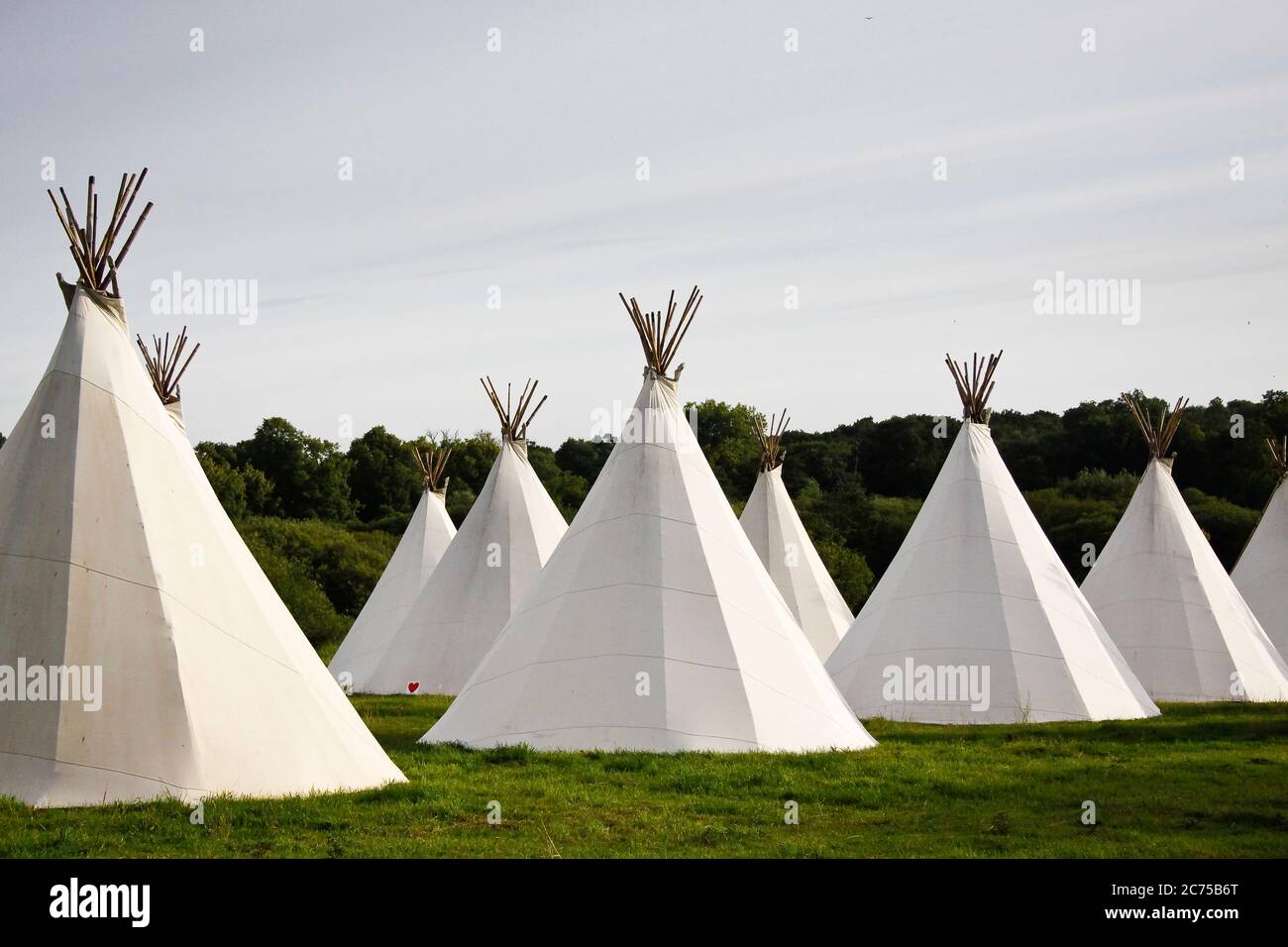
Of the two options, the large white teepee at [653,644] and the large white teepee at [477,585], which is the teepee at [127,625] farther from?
the large white teepee at [477,585]

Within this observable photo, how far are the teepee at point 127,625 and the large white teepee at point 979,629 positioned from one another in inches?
332

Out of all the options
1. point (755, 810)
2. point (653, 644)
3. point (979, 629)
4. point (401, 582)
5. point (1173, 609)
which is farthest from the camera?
point (401, 582)

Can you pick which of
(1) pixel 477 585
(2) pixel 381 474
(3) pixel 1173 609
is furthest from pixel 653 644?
(2) pixel 381 474

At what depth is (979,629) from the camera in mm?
16297

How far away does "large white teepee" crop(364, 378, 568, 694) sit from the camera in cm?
2122

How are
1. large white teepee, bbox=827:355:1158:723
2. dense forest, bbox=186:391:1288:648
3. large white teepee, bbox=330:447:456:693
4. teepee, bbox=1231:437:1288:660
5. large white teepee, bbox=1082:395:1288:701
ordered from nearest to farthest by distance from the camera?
large white teepee, bbox=827:355:1158:723 → large white teepee, bbox=1082:395:1288:701 → large white teepee, bbox=330:447:456:693 → teepee, bbox=1231:437:1288:660 → dense forest, bbox=186:391:1288:648

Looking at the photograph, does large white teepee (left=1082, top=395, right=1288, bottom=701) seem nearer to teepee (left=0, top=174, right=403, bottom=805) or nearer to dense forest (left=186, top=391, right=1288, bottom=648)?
dense forest (left=186, top=391, right=1288, bottom=648)

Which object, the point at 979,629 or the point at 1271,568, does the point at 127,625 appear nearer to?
the point at 979,629

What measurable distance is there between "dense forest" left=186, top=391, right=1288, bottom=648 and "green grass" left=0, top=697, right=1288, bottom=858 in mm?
22074

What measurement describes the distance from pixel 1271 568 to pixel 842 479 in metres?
24.0

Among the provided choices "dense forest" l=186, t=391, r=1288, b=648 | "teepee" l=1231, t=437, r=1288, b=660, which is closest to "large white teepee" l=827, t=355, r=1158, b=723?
"teepee" l=1231, t=437, r=1288, b=660

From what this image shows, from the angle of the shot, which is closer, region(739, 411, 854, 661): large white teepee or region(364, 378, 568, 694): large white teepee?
region(364, 378, 568, 694): large white teepee
